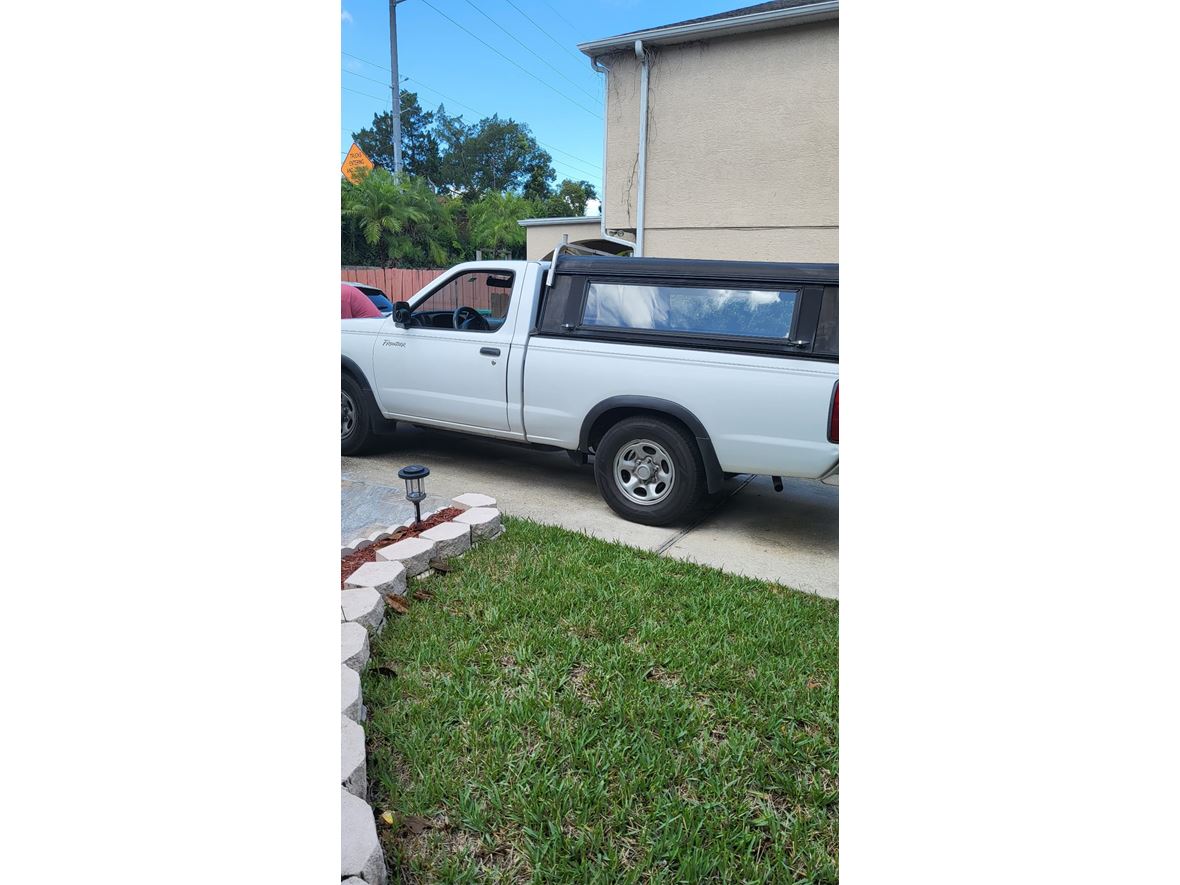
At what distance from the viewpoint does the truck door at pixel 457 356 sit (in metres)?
5.29

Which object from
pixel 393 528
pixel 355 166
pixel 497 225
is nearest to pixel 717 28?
pixel 393 528

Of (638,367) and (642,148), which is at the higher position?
(642,148)

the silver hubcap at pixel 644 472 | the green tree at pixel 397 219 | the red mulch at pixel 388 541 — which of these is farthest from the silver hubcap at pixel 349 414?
the green tree at pixel 397 219

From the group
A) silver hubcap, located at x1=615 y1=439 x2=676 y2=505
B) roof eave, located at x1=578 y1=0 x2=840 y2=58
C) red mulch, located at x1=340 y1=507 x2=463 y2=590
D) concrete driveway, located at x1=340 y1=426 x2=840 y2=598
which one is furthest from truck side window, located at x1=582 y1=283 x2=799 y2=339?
roof eave, located at x1=578 y1=0 x2=840 y2=58

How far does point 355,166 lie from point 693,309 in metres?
23.6

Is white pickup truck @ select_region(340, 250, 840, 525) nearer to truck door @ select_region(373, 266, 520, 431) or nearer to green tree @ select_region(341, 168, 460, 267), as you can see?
truck door @ select_region(373, 266, 520, 431)

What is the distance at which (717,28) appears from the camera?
967cm

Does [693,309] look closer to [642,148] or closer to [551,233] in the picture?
[642,148]

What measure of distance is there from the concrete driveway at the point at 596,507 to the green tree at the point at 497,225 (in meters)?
30.1

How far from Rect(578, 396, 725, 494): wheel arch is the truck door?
715mm

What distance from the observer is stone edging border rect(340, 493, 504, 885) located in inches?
64.0
